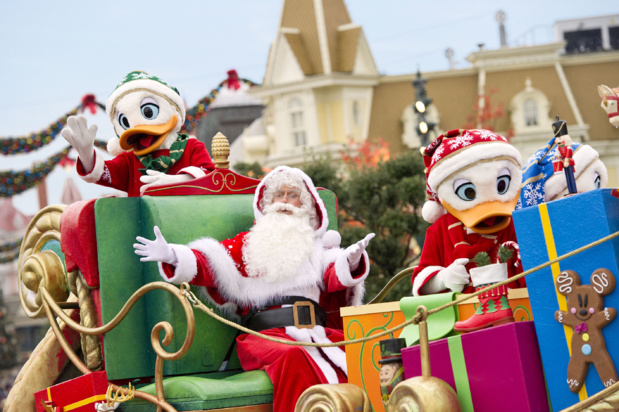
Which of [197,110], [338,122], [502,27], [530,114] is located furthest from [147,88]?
[502,27]

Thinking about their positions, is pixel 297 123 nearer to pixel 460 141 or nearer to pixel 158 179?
pixel 158 179

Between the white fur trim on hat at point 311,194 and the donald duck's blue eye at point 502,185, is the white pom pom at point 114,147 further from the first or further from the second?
the donald duck's blue eye at point 502,185

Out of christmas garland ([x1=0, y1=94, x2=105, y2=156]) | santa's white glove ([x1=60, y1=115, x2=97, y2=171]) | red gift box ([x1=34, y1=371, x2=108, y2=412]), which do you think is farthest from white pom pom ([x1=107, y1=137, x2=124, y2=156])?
christmas garland ([x1=0, y1=94, x2=105, y2=156])

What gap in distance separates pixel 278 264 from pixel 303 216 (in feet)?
1.28

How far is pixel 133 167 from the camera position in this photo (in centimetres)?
553

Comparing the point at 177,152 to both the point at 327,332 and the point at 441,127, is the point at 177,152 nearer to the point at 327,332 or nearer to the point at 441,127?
the point at 327,332

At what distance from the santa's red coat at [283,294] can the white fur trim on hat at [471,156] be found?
0.85 m

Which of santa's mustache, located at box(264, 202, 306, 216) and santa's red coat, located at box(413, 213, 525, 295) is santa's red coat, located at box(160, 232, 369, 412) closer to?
santa's mustache, located at box(264, 202, 306, 216)

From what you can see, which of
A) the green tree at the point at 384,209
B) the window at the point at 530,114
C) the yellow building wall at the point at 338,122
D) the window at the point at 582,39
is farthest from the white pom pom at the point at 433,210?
the window at the point at 582,39

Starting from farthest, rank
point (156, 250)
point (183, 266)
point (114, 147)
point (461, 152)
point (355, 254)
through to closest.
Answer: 1. point (114, 147)
2. point (355, 254)
3. point (183, 266)
4. point (156, 250)
5. point (461, 152)

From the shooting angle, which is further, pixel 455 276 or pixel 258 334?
pixel 258 334

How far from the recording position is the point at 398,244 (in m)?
12.0

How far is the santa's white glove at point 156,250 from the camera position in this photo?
14.3 ft

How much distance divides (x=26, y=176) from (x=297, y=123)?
38.8 feet
